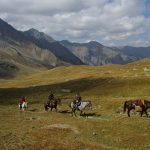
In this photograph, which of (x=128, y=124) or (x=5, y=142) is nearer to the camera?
(x=5, y=142)

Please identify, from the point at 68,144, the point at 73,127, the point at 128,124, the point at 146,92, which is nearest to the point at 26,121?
the point at 73,127

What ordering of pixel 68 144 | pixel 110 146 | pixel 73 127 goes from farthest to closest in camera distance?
pixel 73 127, pixel 110 146, pixel 68 144

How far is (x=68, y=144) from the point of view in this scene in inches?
1302

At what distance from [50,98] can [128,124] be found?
806 inches

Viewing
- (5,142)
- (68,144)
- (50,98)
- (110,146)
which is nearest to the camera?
(5,142)

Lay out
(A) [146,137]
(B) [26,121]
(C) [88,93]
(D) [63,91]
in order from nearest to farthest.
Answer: (A) [146,137] → (B) [26,121] → (C) [88,93] → (D) [63,91]

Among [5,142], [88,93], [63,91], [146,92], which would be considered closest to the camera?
[5,142]

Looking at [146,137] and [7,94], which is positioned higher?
[7,94]

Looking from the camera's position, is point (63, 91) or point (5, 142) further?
point (63, 91)

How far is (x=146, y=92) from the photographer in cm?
9250

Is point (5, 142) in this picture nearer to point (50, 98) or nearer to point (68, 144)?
point (68, 144)

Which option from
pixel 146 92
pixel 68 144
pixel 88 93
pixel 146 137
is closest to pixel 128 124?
pixel 146 137

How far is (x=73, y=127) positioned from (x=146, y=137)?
8.58 meters

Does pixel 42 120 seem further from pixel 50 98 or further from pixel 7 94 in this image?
pixel 7 94
